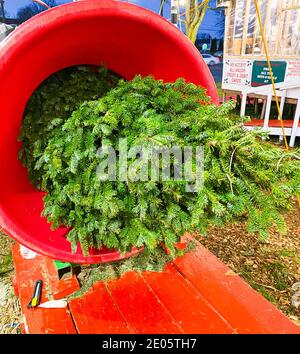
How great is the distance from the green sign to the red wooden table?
4.56 m

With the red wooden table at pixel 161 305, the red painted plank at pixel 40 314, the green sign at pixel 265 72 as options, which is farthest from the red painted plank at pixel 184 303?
the green sign at pixel 265 72

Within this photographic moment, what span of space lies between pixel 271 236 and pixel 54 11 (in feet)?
8.98

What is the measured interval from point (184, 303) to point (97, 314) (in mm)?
464

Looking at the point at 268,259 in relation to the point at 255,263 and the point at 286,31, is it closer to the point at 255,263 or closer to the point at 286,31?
the point at 255,263

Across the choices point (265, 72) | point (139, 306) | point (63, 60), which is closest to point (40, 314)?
point (139, 306)

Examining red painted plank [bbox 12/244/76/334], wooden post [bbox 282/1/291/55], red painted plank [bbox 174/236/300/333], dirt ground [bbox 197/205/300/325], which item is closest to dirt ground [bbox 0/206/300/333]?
dirt ground [bbox 197/205/300/325]

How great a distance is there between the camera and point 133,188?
1349mm

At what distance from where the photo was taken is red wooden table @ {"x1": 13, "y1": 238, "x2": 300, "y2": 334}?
153cm

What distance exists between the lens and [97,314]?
160 cm

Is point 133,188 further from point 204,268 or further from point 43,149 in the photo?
point 204,268

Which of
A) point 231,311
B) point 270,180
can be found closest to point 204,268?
point 231,311

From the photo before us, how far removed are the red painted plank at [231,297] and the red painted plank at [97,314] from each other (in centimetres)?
48

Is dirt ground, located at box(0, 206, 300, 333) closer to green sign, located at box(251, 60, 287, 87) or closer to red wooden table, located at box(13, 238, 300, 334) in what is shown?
red wooden table, located at box(13, 238, 300, 334)

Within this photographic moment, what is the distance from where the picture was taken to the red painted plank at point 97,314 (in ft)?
4.99
